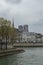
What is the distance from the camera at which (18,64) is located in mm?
51375

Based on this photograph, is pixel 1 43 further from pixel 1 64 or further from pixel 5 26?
pixel 1 64

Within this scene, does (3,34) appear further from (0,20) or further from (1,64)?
(1,64)

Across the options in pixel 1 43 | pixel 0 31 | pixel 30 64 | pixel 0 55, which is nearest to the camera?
pixel 30 64

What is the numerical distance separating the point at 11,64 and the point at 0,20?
34305 millimetres

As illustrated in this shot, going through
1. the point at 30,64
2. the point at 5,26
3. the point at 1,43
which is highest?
the point at 5,26

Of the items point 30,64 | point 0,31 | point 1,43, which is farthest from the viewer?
point 1,43

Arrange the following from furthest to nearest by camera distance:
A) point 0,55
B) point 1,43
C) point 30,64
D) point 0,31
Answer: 1. point 1,43
2. point 0,31
3. point 0,55
4. point 30,64

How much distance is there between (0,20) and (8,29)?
4.72m

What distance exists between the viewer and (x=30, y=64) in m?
50.8

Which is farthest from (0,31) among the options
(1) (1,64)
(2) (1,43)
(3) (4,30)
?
(1) (1,64)

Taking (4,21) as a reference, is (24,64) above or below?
below

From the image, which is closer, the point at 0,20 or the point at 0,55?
the point at 0,55

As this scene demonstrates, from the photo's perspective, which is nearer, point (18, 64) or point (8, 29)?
point (18, 64)

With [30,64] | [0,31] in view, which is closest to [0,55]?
[0,31]
